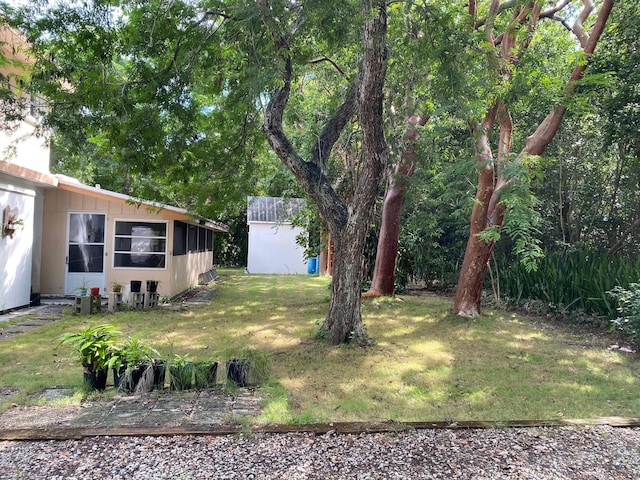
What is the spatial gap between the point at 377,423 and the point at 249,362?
5.77ft

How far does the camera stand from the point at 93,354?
4754 mm

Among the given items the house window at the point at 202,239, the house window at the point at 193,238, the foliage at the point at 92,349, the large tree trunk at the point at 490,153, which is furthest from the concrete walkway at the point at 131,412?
the house window at the point at 202,239

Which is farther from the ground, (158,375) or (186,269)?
(186,269)

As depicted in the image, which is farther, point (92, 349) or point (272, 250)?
point (272, 250)

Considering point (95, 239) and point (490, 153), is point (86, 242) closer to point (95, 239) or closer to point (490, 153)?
point (95, 239)

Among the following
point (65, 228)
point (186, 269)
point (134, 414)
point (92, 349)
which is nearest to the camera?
point (134, 414)

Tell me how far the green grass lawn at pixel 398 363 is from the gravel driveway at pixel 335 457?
504mm

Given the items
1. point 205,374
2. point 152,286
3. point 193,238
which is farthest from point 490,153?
point 193,238

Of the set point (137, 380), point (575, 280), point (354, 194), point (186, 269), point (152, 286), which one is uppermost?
point (354, 194)

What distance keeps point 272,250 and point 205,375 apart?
1801cm

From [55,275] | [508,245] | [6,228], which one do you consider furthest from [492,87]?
[55,275]

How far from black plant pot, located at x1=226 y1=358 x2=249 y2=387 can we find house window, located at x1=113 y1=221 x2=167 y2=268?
747cm

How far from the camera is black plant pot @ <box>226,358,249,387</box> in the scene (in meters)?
5.03

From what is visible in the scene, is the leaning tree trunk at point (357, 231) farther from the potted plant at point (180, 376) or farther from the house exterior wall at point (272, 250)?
the house exterior wall at point (272, 250)
